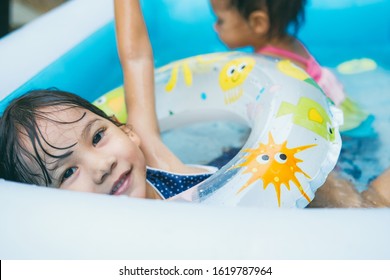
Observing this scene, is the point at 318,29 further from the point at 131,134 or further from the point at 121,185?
the point at 121,185

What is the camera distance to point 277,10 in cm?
201

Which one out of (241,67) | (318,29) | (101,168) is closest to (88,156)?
(101,168)

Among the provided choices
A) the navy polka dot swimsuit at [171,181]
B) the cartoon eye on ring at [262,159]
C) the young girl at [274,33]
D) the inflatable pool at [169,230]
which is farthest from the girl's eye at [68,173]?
the young girl at [274,33]

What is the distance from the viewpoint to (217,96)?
1.68 metres

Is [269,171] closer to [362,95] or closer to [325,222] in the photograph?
[325,222]

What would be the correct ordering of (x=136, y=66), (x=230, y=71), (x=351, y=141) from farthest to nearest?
(x=351, y=141), (x=230, y=71), (x=136, y=66)

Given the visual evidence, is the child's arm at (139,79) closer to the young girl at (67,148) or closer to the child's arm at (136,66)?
the child's arm at (136,66)

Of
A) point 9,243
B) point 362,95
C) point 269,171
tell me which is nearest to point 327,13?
point 362,95

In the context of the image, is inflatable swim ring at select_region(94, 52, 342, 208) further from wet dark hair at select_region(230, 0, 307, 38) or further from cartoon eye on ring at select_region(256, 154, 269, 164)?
wet dark hair at select_region(230, 0, 307, 38)

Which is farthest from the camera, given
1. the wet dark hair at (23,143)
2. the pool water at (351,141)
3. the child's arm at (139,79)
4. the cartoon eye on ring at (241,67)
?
the pool water at (351,141)

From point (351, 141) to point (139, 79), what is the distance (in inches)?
30.2

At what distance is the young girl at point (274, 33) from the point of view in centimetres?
194

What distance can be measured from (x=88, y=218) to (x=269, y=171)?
0.44m

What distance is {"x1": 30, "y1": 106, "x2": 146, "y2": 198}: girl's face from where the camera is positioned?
1.15m
